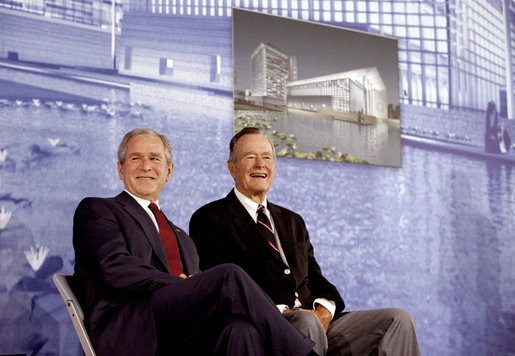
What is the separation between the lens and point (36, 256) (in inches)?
117

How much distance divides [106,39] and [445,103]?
114 inches

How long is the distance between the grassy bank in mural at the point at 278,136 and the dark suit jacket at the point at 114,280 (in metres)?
1.75

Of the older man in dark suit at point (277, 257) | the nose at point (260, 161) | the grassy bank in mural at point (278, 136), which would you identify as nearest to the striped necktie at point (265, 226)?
the older man in dark suit at point (277, 257)

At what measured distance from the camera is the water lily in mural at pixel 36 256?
296cm

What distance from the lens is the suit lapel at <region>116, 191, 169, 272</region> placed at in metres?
2.14

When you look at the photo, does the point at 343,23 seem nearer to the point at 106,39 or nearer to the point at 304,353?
the point at 106,39

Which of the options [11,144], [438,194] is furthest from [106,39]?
[438,194]

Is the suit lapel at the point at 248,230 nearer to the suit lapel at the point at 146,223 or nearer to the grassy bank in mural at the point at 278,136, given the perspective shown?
the suit lapel at the point at 146,223

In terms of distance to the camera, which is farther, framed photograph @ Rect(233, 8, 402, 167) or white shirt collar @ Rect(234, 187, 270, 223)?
framed photograph @ Rect(233, 8, 402, 167)

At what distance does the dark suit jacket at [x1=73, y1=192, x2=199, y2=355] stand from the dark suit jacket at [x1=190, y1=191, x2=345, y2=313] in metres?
0.49

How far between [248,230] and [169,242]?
0.41 meters

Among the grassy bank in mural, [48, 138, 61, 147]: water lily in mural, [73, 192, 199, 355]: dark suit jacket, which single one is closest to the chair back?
[73, 192, 199, 355]: dark suit jacket

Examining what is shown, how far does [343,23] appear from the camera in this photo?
169 inches

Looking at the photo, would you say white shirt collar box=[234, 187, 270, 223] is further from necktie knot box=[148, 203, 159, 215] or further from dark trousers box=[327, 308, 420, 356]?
dark trousers box=[327, 308, 420, 356]
